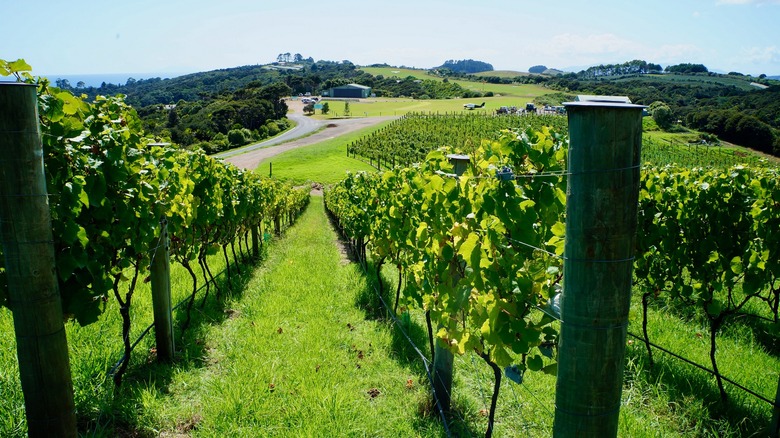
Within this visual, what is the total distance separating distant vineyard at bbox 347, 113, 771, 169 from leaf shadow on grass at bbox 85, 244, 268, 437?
3249 centimetres

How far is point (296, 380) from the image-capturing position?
14.6 ft

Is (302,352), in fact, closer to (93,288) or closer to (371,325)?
(371,325)

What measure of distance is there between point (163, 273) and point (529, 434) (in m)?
3.56

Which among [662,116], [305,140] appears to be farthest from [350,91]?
[662,116]

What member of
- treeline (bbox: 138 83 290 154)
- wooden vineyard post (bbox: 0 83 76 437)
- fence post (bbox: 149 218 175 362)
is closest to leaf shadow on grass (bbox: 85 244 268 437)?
fence post (bbox: 149 218 175 362)

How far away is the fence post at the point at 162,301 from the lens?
474 cm

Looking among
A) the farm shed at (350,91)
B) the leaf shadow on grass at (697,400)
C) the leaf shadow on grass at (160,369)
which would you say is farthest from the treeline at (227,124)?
the leaf shadow on grass at (697,400)

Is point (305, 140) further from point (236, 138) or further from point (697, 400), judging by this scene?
point (697, 400)

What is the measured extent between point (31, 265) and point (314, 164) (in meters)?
44.8

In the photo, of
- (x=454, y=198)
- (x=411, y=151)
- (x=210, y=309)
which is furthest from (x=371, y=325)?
(x=411, y=151)

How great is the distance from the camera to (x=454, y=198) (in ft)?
10.7

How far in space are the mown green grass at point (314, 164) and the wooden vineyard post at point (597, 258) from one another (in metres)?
36.3

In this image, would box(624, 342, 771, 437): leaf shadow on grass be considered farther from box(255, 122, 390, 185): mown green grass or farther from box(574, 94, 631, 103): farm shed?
box(255, 122, 390, 185): mown green grass

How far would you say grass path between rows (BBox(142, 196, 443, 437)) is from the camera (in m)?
3.78
